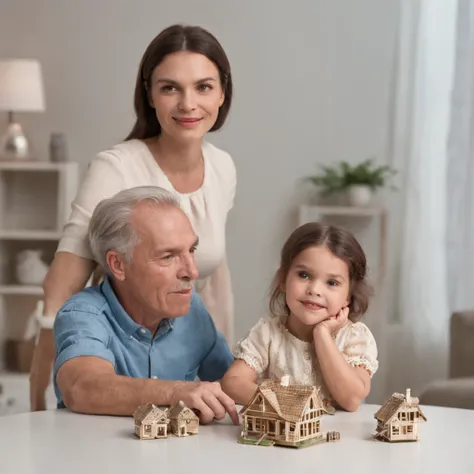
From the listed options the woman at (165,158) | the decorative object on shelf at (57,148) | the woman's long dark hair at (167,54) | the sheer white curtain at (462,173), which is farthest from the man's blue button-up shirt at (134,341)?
the decorative object on shelf at (57,148)

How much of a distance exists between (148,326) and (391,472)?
0.77 metres

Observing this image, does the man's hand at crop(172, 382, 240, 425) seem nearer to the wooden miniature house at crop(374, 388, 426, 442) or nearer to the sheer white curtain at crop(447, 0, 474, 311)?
the wooden miniature house at crop(374, 388, 426, 442)

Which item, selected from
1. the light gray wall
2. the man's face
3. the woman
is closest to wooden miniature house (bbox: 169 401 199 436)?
the man's face

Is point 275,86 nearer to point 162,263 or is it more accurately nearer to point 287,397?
point 162,263

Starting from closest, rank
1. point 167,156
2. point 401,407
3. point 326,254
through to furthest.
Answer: point 401,407 → point 326,254 → point 167,156

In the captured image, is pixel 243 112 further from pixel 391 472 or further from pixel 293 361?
pixel 391 472

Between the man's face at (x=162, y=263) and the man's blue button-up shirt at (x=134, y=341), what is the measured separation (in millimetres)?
80

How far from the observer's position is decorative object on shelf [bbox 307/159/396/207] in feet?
16.6

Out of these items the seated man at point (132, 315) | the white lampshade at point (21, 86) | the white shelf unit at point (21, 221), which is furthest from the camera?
the white shelf unit at point (21, 221)

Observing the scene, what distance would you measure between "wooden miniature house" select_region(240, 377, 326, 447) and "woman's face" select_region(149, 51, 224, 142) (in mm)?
957

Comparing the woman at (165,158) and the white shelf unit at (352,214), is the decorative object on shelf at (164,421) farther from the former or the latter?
the white shelf unit at (352,214)

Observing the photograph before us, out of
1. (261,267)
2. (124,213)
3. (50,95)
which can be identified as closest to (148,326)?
(124,213)

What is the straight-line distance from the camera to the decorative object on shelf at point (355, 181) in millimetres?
5047

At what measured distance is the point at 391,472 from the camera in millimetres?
1396
